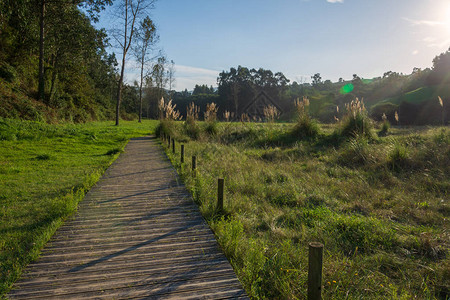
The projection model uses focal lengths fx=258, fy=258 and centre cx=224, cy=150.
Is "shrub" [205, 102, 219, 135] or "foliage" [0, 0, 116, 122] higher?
"foliage" [0, 0, 116, 122]

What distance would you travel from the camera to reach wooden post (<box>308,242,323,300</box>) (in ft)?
5.82

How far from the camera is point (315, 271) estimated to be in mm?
1817

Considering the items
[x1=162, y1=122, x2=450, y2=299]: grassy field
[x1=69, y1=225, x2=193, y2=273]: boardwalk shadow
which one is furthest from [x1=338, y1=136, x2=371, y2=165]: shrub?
[x1=69, y1=225, x2=193, y2=273]: boardwalk shadow

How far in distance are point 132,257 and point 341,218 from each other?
2811mm

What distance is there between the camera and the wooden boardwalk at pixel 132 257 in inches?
84.0

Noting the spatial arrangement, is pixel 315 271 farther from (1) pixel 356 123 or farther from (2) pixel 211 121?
(2) pixel 211 121

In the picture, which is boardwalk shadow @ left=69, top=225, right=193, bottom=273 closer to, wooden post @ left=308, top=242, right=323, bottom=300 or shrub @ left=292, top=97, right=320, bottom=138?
wooden post @ left=308, top=242, right=323, bottom=300

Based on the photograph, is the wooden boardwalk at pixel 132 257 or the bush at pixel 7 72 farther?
the bush at pixel 7 72

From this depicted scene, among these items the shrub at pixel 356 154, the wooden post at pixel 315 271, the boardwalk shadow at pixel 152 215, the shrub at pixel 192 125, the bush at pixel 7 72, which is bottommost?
the boardwalk shadow at pixel 152 215

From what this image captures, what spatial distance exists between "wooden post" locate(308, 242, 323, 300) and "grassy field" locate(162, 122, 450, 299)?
304mm

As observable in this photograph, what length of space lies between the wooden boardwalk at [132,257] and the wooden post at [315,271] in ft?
1.86

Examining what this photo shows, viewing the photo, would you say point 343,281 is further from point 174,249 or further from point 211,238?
point 174,249

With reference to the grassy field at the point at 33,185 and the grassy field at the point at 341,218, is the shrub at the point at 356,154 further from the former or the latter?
the grassy field at the point at 33,185

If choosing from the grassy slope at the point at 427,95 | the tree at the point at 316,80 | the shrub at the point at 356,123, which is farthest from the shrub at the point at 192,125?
the tree at the point at 316,80
